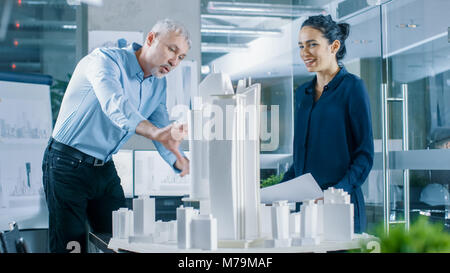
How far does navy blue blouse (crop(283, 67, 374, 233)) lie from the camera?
6.91 ft

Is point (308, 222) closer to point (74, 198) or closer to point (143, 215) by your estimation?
point (143, 215)

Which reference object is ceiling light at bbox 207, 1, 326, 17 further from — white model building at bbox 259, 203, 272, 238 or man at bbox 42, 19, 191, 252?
white model building at bbox 259, 203, 272, 238

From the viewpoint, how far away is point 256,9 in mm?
2758

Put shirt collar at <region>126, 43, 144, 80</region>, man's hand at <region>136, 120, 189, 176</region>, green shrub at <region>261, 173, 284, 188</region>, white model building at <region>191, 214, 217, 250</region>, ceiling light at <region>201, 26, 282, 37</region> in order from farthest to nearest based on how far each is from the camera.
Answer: ceiling light at <region>201, 26, 282, 37</region> < green shrub at <region>261, 173, 284, 188</region> < shirt collar at <region>126, 43, 144, 80</region> < man's hand at <region>136, 120, 189, 176</region> < white model building at <region>191, 214, 217, 250</region>

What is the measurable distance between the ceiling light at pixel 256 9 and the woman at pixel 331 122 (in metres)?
0.25

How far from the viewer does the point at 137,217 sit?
1338mm

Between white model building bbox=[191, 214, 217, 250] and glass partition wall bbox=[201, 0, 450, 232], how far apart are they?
131 centimetres

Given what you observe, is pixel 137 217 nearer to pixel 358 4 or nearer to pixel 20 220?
pixel 20 220

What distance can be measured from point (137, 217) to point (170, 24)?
1360 mm

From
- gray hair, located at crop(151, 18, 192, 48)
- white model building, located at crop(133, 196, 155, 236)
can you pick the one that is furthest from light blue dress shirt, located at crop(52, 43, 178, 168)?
white model building, located at crop(133, 196, 155, 236)

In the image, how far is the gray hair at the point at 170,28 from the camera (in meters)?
2.38

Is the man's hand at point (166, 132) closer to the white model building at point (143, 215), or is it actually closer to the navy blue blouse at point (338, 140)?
the white model building at point (143, 215)

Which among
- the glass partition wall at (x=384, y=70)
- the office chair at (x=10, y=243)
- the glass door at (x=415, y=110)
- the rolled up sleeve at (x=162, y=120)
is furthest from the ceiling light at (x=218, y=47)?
the office chair at (x=10, y=243)
